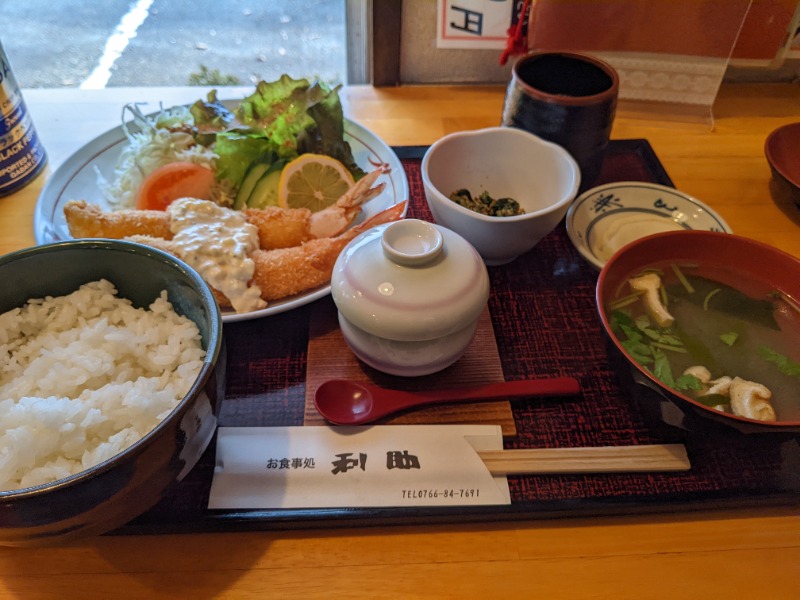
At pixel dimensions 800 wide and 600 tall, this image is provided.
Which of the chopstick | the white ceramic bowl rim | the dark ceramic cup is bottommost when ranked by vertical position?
the chopstick

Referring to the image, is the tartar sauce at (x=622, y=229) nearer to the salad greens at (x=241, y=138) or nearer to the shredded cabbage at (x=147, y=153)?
the salad greens at (x=241, y=138)

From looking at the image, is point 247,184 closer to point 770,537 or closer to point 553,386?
point 553,386

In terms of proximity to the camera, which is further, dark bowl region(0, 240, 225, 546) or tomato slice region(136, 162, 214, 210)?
tomato slice region(136, 162, 214, 210)

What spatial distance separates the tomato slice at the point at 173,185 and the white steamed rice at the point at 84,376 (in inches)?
19.3

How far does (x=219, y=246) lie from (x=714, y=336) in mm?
939

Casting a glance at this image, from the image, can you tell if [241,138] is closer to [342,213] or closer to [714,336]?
[342,213]

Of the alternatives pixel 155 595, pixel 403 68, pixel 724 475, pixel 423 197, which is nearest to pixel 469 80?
pixel 403 68

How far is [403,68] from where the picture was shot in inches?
74.7

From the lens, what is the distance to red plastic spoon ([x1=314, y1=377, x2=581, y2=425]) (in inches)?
36.8

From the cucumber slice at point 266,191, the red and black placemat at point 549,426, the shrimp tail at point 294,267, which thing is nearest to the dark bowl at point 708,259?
the red and black placemat at point 549,426

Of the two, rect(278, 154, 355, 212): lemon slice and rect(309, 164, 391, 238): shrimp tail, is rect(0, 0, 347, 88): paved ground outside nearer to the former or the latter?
rect(278, 154, 355, 212): lemon slice

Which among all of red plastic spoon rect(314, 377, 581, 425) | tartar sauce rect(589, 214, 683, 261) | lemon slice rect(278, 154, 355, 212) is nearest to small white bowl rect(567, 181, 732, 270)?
tartar sauce rect(589, 214, 683, 261)

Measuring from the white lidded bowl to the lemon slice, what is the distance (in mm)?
428

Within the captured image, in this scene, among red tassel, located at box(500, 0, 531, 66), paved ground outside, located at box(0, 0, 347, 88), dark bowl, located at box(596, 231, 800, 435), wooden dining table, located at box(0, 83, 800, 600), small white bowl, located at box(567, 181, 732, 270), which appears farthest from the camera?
paved ground outside, located at box(0, 0, 347, 88)
